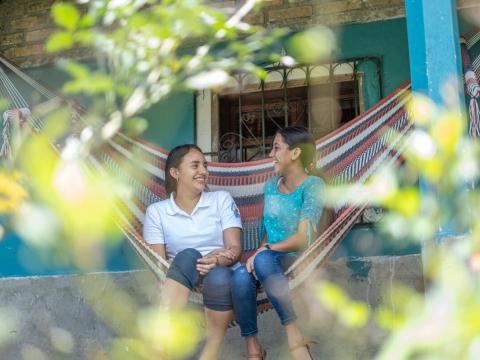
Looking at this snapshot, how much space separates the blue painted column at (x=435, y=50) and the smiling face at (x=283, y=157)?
0.86 meters

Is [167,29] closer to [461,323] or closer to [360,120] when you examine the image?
[461,323]

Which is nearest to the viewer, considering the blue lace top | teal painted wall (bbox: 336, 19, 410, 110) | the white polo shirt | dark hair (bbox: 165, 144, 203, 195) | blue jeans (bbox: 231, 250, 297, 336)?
blue jeans (bbox: 231, 250, 297, 336)

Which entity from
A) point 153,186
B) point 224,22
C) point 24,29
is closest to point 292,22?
point 153,186

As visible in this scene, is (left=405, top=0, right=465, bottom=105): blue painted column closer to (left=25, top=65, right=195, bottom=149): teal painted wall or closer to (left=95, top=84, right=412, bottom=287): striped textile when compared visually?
(left=95, top=84, right=412, bottom=287): striped textile

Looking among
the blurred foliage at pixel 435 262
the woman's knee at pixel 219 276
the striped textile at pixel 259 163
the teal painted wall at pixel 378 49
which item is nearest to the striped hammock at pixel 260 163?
the striped textile at pixel 259 163

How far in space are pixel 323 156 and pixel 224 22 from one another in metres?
1.73

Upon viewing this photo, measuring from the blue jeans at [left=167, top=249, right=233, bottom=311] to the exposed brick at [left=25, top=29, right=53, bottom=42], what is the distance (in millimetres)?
1946

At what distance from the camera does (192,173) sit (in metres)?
2.55

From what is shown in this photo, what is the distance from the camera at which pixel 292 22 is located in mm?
3309

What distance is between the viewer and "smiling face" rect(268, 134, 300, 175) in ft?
8.13

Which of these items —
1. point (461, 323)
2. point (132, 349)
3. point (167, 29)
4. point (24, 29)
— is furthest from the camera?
point (24, 29)

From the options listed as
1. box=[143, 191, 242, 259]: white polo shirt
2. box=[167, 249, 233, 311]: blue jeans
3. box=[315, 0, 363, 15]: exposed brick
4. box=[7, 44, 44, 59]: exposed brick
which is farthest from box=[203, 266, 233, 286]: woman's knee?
box=[7, 44, 44, 59]: exposed brick

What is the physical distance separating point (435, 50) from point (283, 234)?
37.9 inches

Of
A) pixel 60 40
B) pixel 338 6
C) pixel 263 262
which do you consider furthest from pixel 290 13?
pixel 60 40
